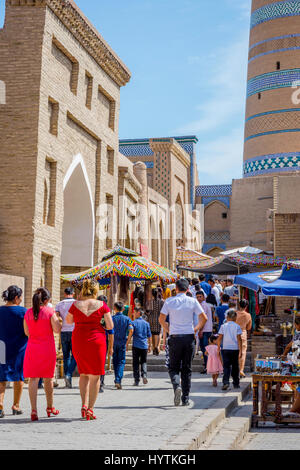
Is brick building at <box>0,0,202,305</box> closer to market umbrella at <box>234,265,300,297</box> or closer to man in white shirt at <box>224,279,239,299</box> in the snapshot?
man in white shirt at <box>224,279,239,299</box>

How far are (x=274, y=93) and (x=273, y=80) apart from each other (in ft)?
2.06

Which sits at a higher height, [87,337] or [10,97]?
[10,97]

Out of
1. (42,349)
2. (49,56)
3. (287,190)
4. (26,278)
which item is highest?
(49,56)

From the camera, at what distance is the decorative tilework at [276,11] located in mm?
31469

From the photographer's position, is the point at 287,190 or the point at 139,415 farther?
the point at 287,190

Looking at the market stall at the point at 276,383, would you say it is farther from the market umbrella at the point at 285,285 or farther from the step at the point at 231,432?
the market umbrella at the point at 285,285

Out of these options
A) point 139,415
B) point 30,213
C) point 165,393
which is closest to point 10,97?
point 30,213

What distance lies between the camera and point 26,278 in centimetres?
1202

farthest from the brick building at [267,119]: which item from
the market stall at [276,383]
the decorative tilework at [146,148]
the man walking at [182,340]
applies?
the man walking at [182,340]

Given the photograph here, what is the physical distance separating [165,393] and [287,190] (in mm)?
8884

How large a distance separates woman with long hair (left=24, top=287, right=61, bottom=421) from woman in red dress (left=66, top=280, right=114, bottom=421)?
0.26 metres

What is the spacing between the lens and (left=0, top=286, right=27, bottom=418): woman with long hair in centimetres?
725
